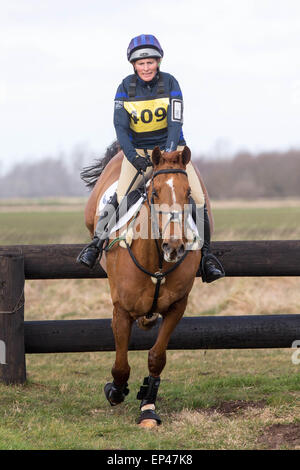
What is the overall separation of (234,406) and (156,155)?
2487mm

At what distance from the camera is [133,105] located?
18.6 feet

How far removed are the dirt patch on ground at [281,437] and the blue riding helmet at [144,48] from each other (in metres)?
3.26

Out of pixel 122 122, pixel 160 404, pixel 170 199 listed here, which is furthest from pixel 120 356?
pixel 122 122

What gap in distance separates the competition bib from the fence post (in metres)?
2.06

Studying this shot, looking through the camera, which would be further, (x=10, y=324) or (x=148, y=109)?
(x=10, y=324)

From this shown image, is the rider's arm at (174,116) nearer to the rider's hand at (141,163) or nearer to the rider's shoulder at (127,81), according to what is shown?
the rider's hand at (141,163)

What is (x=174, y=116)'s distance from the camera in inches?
217

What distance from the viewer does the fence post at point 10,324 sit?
6.59 metres

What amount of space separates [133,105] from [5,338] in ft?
8.93

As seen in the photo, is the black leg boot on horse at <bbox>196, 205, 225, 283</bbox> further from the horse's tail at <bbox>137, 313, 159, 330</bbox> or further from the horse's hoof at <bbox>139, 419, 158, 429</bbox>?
the horse's hoof at <bbox>139, 419, 158, 429</bbox>

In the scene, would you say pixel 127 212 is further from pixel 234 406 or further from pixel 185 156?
pixel 234 406

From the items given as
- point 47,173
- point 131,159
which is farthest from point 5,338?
point 47,173

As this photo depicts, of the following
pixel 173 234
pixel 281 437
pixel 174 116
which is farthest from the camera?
pixel 174 116
